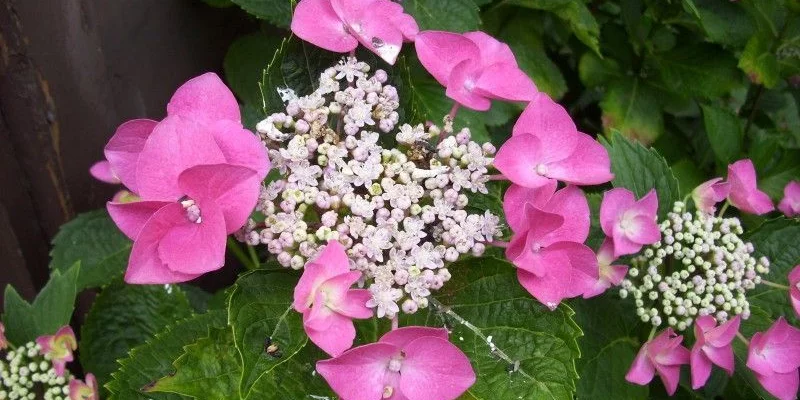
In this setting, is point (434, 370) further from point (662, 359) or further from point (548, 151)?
point (662, 359)

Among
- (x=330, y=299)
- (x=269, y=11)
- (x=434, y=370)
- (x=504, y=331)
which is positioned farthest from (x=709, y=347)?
(x=269, y=11)

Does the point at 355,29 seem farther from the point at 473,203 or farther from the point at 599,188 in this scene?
the point at 599,188

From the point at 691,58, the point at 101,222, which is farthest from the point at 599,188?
the point at 101,222

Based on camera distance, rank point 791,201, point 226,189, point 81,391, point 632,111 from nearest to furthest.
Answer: point 226,189, point 81,391, point 791,201, point 632,111

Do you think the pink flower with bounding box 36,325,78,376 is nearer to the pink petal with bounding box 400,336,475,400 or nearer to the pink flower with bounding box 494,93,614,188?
the pink petal with bounding box 400,336,475,400

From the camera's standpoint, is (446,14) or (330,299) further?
(446,14)

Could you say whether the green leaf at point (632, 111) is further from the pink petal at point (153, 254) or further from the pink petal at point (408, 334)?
the pink petal at point (153, 254)

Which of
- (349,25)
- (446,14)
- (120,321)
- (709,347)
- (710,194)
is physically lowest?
(120,321)

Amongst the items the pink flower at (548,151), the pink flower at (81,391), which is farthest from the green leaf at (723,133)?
the pink flower at (81,391)

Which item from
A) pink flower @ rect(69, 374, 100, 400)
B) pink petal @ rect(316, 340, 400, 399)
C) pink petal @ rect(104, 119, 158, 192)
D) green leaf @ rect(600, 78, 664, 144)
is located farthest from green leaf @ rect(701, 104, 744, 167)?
pink flower @ rect(69, 374, 100, 400)
